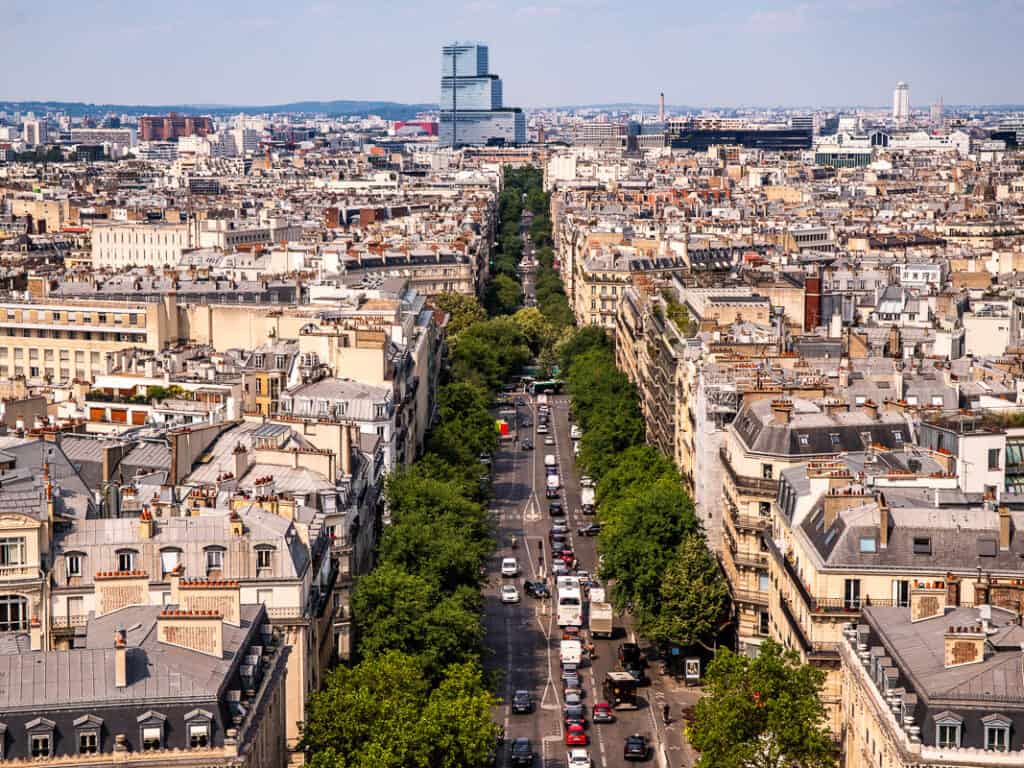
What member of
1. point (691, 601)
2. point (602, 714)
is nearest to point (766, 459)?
point (691, 601)

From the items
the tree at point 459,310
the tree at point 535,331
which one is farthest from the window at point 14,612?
the tree at point 535,331

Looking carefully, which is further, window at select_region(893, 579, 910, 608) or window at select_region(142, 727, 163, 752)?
window at select_region(893, 579, 910, 608)

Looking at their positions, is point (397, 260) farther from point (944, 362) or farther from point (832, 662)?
point (832, 662)

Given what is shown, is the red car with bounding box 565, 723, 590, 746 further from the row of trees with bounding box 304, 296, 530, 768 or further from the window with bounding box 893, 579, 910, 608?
the window with bounding box 893, 579, 910, 608

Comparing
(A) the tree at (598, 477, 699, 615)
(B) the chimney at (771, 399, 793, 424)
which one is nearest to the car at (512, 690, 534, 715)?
(A) the tree at (598, 477, 699, 615)

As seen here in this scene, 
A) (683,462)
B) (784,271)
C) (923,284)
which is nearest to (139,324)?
(683,462)

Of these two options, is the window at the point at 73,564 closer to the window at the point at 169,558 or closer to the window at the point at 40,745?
the window at the point at 169,558

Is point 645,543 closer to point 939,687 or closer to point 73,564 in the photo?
point 73,564
